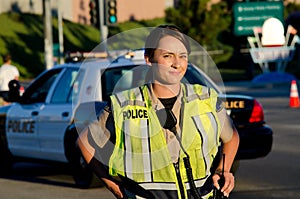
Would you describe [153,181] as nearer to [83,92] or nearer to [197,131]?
[197,131]

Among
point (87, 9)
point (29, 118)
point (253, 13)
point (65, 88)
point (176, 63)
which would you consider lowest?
point (87, 9)

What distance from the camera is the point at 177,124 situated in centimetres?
400

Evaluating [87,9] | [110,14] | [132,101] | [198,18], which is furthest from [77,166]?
[87,9]

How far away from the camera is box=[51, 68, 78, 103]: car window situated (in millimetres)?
11453

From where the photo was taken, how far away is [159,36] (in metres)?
4.07

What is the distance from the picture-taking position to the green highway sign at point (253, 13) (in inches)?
1759

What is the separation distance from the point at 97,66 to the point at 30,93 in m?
1.44

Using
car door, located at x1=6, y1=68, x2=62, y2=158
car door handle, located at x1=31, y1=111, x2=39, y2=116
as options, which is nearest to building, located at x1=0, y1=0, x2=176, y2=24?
car door, located at x1=6, y1=68, x2=62, y2=158

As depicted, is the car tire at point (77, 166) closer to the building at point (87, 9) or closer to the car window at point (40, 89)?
the car window at point (40, 89)

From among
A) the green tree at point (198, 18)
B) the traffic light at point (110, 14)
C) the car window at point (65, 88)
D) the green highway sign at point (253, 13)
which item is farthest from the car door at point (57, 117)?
the green tree at point (198, 18)

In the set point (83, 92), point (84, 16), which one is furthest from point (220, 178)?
point (84, 16)

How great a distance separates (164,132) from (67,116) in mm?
7302

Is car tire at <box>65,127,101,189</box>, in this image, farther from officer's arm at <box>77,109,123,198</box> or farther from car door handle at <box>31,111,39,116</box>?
officer's arm at <box>77,109,123,198</box>

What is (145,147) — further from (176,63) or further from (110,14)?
(110,14)
